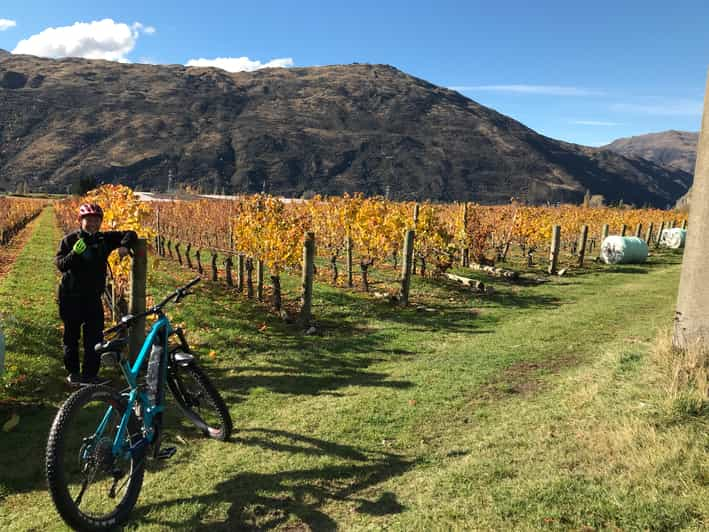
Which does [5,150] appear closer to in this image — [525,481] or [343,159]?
[343,159]

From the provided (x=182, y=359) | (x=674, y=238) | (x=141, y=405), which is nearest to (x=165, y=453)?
(x=141, y=405)

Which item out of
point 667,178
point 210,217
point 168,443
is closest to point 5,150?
point 210,217

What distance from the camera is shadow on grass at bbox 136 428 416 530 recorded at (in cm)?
345

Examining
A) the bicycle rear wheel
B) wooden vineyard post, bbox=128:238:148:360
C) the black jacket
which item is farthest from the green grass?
the black jacket

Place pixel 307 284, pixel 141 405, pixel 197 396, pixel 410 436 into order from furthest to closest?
1. pixel 307 284
2. pixel 410 436
3. pixel 197 396
4. pixel 141 405

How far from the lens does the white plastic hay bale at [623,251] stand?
20453mm

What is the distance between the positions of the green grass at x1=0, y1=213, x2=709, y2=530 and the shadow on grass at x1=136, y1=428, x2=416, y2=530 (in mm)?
15

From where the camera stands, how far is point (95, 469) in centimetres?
324

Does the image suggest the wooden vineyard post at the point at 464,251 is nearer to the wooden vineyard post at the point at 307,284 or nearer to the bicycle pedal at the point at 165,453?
the wooden vineyard post at the point at 307,284

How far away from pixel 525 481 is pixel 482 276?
13828 millimetres

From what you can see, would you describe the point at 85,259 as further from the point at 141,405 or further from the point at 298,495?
the point at 298,495

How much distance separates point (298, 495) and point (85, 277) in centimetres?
324

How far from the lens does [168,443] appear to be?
4.69m

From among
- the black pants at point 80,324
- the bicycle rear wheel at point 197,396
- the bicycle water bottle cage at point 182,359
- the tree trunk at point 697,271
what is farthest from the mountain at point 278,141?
the tree trunk at point 697,271
